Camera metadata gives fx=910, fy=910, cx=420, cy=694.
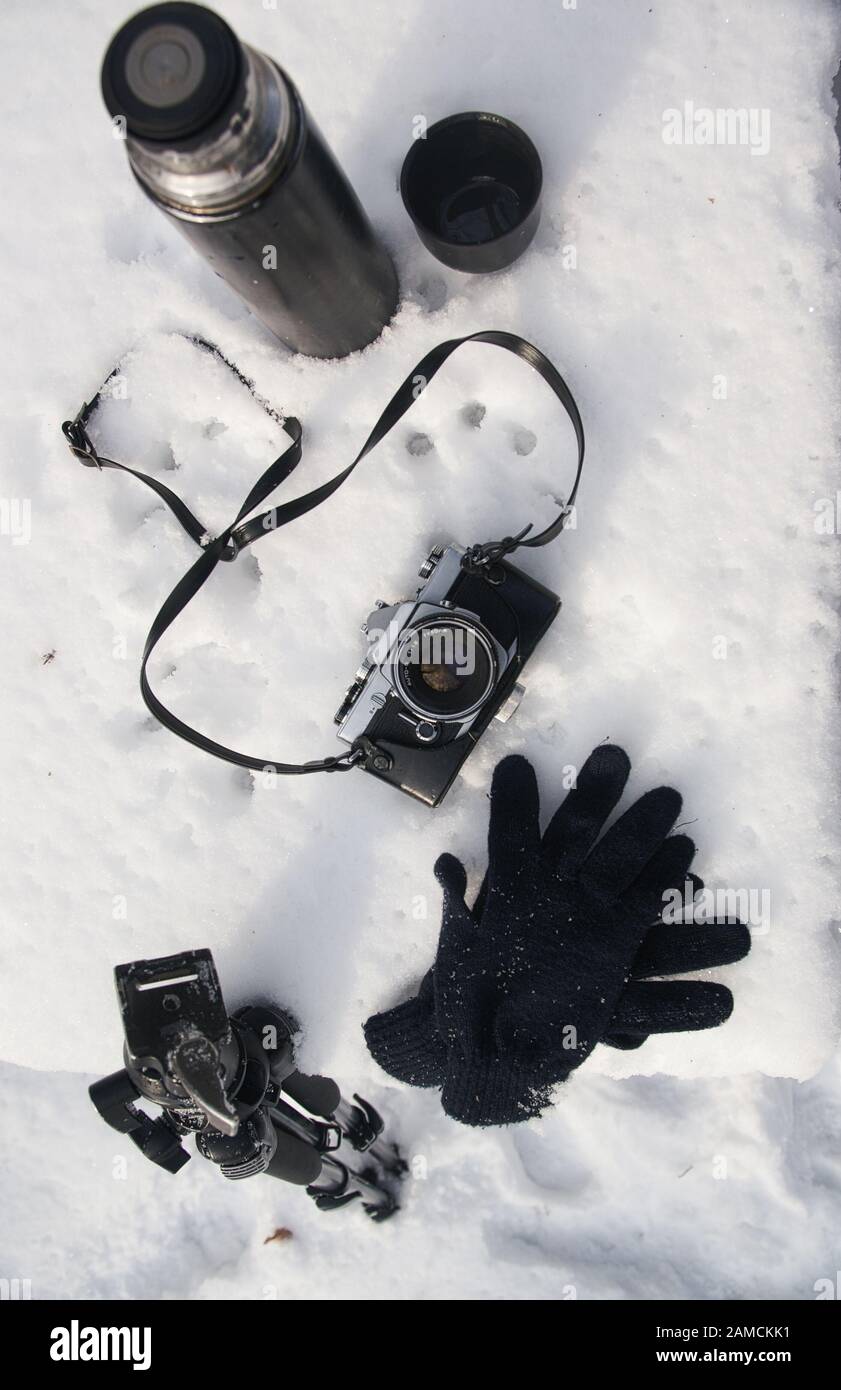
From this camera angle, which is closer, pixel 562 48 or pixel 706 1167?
pixel 562 48

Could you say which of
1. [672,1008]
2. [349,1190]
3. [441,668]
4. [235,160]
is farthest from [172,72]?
[349,1190]

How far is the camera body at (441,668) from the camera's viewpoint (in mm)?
1181

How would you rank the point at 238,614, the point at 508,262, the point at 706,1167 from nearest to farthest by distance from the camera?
the point at 508,262 → the point at 238,614 → the point at 706,1167

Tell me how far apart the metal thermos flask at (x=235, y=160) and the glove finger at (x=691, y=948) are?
38.2 inches

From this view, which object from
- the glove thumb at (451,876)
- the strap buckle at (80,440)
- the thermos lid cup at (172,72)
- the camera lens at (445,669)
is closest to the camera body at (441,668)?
the camera lens at (445,669)

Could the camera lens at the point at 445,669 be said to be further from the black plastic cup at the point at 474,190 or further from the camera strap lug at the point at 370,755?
the black plastic cup at the point at 474,190

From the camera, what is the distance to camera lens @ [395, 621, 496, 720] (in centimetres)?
117

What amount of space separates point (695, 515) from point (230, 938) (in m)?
0.92

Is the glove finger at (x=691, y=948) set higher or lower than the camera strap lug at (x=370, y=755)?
lower

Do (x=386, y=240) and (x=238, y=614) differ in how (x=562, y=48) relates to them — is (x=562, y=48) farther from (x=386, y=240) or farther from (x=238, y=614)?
(x=238, y=614)

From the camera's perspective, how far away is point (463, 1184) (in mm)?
1608

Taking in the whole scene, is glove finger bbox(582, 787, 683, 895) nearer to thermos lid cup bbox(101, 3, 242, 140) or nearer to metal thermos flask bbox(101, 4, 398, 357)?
metal thermos flask bbox(101, 4, 398, 357)

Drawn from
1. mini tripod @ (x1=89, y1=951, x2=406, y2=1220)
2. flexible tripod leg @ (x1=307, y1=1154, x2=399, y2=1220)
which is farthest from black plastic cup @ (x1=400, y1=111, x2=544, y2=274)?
flexible tripod leg @ (x1=307, y1=1154, x2=399, y2=1220)
